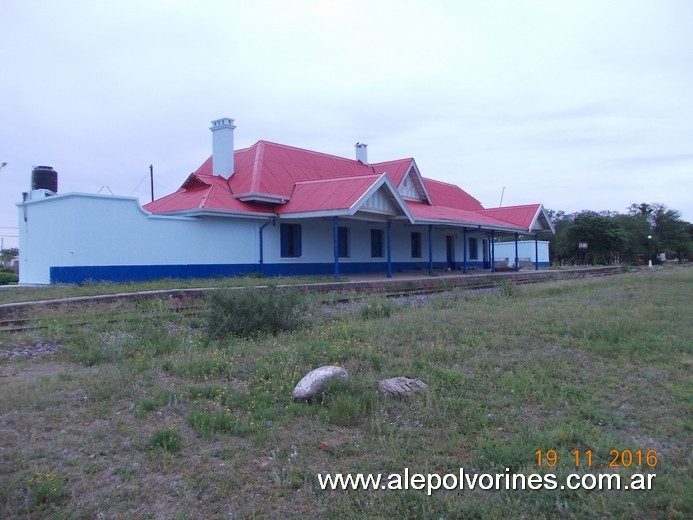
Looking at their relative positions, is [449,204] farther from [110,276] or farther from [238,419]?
[238,419]

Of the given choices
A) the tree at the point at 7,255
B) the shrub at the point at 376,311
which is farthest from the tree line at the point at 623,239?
the tree at the point at 7,255

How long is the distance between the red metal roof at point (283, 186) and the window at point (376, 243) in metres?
2.20

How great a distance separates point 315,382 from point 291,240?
1848 centimetres

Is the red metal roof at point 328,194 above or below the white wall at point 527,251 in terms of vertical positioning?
above

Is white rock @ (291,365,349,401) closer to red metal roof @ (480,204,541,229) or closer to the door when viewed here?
the door

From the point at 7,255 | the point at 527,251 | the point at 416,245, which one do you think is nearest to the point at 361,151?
the point at 416,245

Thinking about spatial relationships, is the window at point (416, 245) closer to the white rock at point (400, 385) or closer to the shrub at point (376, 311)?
the shrub at point (376, 311)

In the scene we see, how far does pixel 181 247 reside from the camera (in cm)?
1967

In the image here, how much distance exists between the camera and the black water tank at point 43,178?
19.7m

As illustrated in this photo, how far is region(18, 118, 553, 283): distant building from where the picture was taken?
1711cm

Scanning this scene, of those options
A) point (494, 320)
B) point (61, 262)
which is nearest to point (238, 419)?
point (494, 320)

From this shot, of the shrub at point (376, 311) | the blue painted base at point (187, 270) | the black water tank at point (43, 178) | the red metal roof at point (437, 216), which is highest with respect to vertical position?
the black water tank at point (43, 178)

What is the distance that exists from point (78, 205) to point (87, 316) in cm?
705
